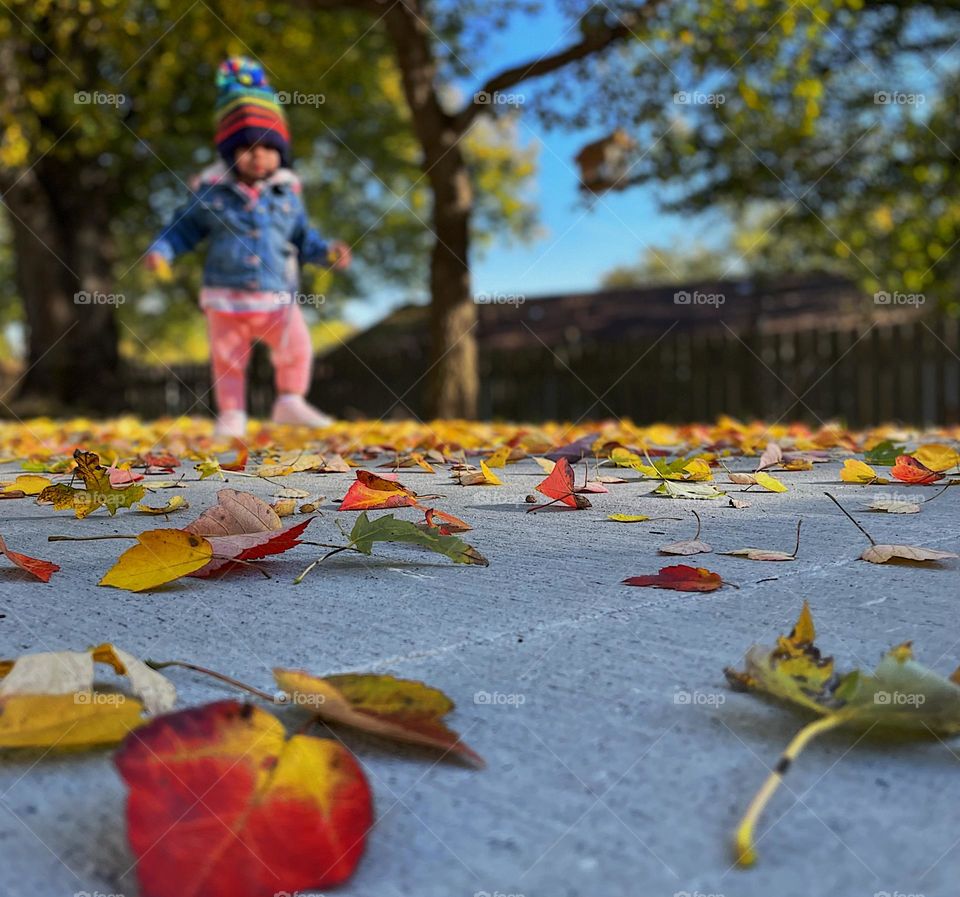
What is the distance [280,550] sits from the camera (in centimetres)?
155

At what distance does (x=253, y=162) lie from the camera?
18.9 feet

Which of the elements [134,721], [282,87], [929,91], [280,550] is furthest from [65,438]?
[929,91]

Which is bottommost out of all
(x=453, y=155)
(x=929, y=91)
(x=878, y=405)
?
(x=878, y=405)

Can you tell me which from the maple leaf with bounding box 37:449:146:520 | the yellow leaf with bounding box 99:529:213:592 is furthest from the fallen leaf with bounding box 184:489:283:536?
the maple leaf with bounding box 37:449:146:520

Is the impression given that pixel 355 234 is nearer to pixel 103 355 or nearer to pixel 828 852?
pixel 103 355

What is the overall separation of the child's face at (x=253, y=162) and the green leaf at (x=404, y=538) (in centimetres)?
477

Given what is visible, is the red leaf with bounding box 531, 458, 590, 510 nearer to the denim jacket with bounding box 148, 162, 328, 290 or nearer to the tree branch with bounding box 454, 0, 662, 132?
the denim jacket with bounding box 148, 162, 328, 290

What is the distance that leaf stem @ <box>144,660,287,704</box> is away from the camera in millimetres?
964

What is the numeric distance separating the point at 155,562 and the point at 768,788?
3.21 feet

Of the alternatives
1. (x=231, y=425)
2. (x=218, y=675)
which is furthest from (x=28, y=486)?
(x=231, y=425)

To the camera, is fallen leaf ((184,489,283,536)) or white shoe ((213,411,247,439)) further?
white shoe ((213,411,247,439))

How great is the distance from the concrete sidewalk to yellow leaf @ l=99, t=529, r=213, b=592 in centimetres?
3

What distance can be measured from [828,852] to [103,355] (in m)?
13.2

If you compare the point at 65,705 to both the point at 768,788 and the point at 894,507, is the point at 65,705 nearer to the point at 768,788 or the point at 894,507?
the point at 768,788
